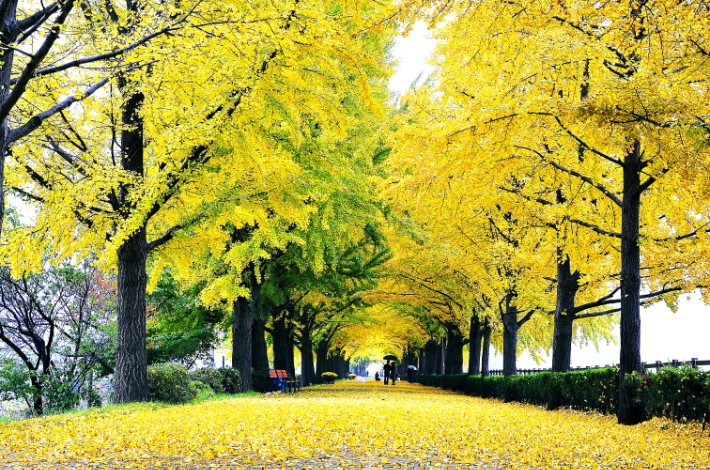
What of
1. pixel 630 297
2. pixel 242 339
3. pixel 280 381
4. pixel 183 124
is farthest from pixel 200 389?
pixel 630 297

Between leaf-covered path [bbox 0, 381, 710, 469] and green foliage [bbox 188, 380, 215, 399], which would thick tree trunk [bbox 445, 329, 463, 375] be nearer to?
green foliage [bbox 188, 380, 215, 399]

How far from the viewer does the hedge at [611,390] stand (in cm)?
851

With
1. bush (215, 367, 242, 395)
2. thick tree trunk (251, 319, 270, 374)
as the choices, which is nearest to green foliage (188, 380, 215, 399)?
bush (215, 367, 242, 395)

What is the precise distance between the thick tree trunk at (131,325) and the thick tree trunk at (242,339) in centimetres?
500

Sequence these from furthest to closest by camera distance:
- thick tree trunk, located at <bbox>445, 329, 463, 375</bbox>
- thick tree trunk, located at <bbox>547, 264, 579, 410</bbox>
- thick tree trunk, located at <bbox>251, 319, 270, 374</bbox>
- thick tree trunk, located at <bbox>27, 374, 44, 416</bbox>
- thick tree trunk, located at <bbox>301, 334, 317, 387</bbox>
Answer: thick tree trunk, located at <bbox>445, 329, 463, 375</bbox>, thick tree trunk, located at <bbox>301, 334, 317, 387</bbox>, thick tree trunk, located at <bbox>251, 319, 270, 374</bbox>, thick tree trunk, located at <bbox>27, 374, 44, 416</bbox>, thick tree trunk, located at <bbox>547, 264, 579, 410</bbox>

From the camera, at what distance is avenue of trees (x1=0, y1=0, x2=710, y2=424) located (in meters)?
6.95

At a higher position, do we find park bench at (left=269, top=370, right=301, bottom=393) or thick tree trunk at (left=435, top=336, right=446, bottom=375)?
park bench at (left=269, top=370, right=301, bottom=393)

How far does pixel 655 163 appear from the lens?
845cm

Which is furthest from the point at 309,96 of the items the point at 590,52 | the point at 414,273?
the point at 414,273

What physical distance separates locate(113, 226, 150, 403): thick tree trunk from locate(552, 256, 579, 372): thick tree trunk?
955 centimetres

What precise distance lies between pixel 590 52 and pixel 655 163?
6.61 feet

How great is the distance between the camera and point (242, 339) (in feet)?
53.6

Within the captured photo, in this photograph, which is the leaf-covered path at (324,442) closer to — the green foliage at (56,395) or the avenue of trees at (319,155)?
the avenue of trees at (319,155)

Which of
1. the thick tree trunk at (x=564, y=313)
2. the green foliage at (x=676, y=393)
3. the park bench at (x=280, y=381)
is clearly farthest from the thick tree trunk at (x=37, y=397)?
the green foliage at (x=676, y=393)
